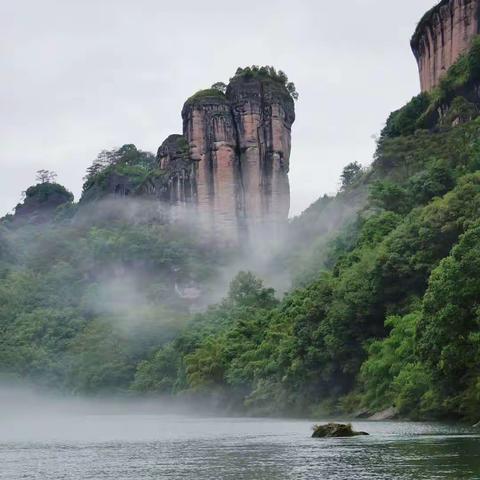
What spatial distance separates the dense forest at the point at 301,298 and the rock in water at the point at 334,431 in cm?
540

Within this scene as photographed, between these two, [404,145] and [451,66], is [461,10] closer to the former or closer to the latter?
[451,66]

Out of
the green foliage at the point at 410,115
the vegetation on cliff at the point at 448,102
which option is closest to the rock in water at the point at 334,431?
the vegetation on cliff at the point at 448,102

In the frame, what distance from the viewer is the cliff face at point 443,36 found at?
10875cm

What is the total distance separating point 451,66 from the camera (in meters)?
108

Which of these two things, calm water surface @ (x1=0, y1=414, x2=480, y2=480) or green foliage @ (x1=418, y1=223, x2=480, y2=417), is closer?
calm water surface @ (x1=0, y1=414, x2=480, y2=480)

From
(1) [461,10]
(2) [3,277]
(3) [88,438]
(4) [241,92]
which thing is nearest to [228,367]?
(3) [88,438]

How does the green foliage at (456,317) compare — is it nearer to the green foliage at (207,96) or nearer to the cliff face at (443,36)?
the cliff face at (443,36)

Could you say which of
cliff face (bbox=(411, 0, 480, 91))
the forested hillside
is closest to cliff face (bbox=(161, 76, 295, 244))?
the forested hillside

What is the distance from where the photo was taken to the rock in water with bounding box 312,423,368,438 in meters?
40.0

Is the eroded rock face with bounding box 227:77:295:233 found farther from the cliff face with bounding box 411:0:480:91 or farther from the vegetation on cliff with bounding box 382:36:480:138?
the vegetation on cliff with bounding box 382:36:480:138

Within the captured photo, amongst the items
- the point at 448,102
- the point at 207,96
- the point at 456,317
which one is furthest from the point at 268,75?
the point at 456,317

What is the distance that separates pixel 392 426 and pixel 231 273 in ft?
367

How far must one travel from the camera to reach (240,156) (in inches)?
6358

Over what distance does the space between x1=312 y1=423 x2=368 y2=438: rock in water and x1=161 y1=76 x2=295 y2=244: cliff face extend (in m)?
120
